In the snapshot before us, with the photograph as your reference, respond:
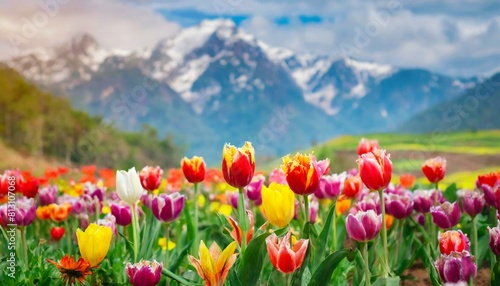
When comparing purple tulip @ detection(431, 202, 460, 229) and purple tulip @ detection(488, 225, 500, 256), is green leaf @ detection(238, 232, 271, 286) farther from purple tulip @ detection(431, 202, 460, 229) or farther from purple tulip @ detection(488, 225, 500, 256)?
purple tulip @ detection(431, 202, 460, 229)

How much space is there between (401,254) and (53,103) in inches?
2172

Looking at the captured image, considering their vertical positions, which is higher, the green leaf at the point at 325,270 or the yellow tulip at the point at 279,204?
the yellow tulip at the point at 279,204

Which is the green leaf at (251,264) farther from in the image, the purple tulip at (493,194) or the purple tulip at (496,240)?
the purple tulip at (493,194)

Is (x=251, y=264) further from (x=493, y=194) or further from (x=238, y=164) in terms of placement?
(x=493, y=194)

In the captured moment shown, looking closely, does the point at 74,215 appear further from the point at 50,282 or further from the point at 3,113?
the point at 3,113

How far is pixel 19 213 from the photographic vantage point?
4137 mm

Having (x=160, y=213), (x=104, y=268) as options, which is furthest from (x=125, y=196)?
(x=104, y=268)

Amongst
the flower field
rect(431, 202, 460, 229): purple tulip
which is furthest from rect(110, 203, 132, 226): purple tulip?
rect(431, 202, 460, 229): purple tulip

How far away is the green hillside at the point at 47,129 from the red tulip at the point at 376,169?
4219 cm

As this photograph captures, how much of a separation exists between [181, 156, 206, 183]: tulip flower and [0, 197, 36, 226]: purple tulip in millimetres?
1132

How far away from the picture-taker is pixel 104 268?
387 centimetres

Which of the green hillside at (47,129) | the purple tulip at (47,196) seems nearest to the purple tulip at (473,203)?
the purple tulip at (47,196)

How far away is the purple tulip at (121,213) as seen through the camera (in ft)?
13.8

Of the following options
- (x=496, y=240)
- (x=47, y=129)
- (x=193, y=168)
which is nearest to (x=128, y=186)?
(x=193, y=168)
